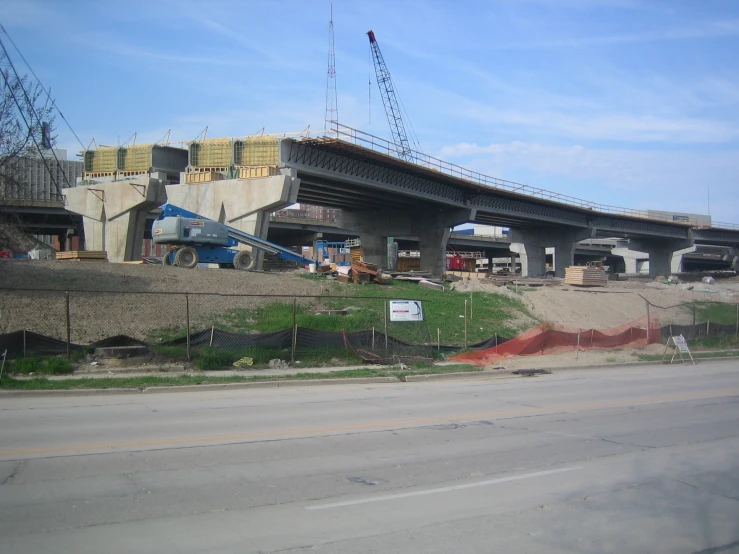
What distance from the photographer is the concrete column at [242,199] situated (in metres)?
41.8

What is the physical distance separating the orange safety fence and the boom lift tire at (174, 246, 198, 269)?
1836cm

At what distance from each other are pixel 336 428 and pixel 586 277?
1699 inches

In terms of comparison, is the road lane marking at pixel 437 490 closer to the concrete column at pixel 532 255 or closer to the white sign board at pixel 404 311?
the white sign board at pixel 404 311

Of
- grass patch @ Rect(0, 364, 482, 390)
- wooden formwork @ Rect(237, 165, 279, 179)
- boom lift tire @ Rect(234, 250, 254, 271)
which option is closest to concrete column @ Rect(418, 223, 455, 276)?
wooden formwork @ Rect(237, 165, 279, 179)

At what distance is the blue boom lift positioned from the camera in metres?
35.4

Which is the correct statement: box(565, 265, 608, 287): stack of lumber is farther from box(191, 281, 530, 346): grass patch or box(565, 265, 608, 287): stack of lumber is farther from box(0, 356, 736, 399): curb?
box(0, 356, 736, 399): curb

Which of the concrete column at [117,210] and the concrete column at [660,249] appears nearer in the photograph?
the concrete column at [117,210]

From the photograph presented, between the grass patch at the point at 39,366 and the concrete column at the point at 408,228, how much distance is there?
48.1 metres

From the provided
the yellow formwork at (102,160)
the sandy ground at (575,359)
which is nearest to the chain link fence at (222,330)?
the sandy ground at (575,359)

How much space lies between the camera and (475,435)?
10891 millimetres

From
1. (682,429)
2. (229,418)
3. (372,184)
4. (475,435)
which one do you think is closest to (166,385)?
(229,418)

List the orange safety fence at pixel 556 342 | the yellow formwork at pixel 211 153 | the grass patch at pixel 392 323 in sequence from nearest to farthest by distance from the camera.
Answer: the orange safety fence at pixel 556 342, the grass patch at pixel 392 323, the yellow formwork at pixel 211 153

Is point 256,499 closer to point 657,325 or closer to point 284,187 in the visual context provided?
point 657,325

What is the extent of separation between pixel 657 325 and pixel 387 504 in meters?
27.0
